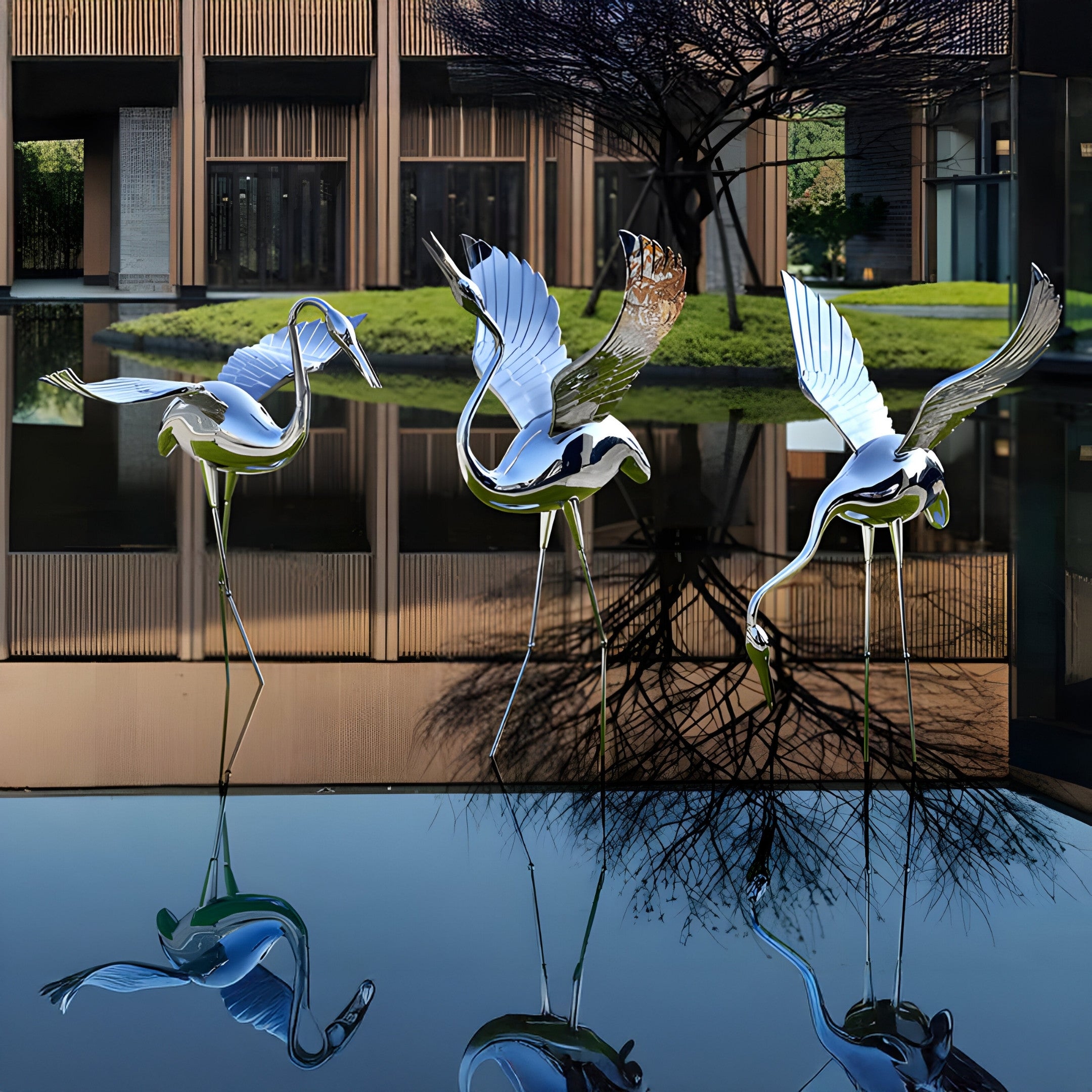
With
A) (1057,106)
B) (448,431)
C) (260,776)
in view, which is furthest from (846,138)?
(260,776)

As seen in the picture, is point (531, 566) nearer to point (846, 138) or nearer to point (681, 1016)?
point (681, 1016)

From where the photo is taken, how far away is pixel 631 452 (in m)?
3.89

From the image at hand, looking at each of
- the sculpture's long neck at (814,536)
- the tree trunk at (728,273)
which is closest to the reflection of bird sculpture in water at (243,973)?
the sculpture's long neck at (814,536)

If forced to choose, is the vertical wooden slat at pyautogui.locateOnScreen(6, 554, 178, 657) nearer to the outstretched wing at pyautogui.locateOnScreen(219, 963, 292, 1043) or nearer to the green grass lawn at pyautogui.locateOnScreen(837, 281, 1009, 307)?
the outstretched wing at pyautogui.locateOnScreen(219, 963, 292, 1043)

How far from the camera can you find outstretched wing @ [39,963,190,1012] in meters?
2.57

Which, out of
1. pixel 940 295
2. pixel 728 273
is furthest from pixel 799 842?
pixel 940 295

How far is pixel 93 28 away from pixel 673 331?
13054mm

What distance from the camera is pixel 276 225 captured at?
2588 cm

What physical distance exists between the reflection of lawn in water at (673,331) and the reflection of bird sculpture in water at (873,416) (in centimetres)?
1315

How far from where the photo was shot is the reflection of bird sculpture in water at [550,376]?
3.69 m

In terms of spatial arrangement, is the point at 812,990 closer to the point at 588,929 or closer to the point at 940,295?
the point at 588,929

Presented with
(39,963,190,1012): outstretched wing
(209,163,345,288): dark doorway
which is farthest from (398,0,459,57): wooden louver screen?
(39,963,190,1012): outstretched wing

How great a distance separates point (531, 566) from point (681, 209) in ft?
42.4

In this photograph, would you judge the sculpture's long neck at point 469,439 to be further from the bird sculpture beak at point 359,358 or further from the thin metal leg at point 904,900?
the thin metal leg at point 904,900
